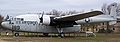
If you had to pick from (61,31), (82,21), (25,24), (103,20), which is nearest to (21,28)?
(25,24)

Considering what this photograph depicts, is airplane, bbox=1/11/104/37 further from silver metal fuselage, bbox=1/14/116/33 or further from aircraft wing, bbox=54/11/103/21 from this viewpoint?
aircraft wing, bbox=54/11/103/21

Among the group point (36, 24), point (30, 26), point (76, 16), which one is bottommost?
point (30, 26)

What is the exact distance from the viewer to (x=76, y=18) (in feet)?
124

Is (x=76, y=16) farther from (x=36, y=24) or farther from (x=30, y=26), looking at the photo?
(x=30, y=26)

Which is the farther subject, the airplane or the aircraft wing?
the airplane

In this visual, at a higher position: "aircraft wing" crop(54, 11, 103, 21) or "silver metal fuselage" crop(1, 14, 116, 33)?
"aircraft wing" crop(54, 11, 103, 21)

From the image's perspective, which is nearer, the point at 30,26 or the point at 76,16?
the point at 76,16

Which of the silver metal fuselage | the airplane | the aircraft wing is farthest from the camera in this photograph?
the silver metal fuselage

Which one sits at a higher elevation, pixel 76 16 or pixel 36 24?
Answer: pixel 76 16

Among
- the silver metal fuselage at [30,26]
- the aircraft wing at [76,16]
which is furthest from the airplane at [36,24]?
the aircraft wing at [76,16]

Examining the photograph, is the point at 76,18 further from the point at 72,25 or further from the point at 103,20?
the point at 103,20

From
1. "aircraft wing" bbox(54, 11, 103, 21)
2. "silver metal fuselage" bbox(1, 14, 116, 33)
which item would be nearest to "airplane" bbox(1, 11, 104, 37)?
"silver metal fuselage" bbox(1, 14, 116, 33)

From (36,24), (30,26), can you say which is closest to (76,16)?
(36,24)

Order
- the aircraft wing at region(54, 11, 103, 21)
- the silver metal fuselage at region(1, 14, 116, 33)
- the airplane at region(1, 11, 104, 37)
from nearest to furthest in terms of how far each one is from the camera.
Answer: the aircraft wing at region(54, 11, 103, 21), the airplane at region(1, 11, 104, 37), the silver metal fuselage at region(1, 14, 116, 33)
